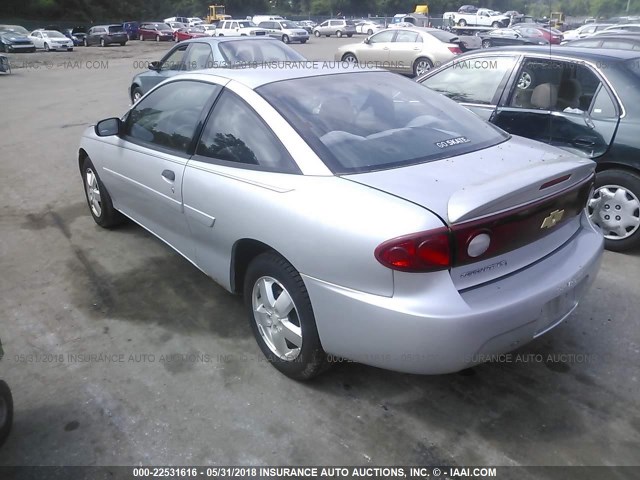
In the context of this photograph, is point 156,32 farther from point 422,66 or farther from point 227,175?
point 227,175

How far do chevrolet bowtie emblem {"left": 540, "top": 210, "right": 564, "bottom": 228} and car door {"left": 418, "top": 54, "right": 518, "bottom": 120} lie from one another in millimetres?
2614

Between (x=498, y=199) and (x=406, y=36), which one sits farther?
(x=406, y=36)

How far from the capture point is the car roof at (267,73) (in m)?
3.35

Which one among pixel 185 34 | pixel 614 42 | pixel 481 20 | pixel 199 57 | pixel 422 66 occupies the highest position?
pixel 481 20

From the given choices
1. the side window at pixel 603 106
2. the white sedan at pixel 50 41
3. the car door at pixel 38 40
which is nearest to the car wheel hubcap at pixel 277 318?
the side window at pixel 603 106

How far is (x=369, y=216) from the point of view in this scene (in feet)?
7.89

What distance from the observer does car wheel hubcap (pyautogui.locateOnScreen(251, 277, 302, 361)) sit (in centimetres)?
290

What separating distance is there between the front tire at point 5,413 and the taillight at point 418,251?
1.96 meters

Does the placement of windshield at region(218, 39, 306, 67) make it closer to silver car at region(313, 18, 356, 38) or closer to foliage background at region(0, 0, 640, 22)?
foliage background at region(0, 0, 640, 22)

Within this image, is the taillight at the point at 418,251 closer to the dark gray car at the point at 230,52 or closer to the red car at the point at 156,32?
the dark gray car at the point at 230,52

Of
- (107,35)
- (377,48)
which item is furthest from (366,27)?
(377,48)

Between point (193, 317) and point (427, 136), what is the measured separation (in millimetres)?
1957

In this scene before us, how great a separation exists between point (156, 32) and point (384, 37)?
31.8 meters

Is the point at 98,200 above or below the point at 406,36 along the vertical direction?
below
